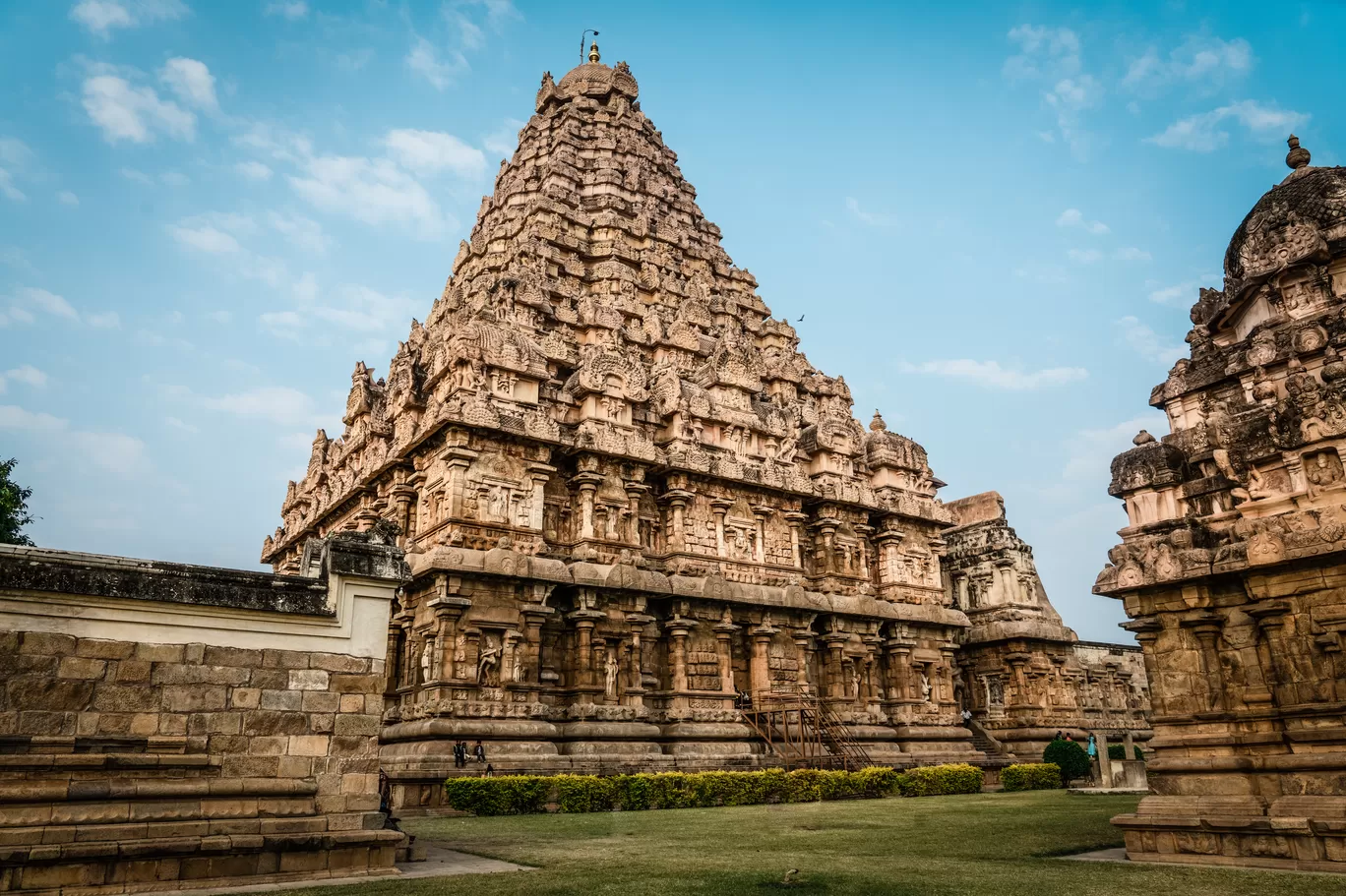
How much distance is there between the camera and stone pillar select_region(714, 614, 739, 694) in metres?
24.9

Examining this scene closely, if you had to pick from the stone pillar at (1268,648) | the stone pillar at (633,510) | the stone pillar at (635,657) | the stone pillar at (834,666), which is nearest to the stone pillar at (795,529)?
the stone pillar at (834,666)

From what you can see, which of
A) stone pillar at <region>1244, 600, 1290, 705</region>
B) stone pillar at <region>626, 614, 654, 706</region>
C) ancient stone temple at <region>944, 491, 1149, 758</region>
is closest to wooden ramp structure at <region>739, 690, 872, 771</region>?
stone pillar at <region>626, 614, 654, 706</region>

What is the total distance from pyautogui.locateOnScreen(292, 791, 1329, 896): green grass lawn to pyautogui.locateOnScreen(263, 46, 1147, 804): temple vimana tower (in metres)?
5.21

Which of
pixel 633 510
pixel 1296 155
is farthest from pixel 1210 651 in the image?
pixel 633 510

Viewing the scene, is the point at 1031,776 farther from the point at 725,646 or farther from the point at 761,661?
the point at 725,646

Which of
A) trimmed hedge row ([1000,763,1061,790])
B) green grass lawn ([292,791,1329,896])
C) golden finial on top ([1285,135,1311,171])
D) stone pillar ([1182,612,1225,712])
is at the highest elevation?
golden finial on top ([1285,135,1311,171])

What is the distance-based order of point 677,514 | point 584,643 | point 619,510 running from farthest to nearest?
point 677,514, point 619,510, point 584,643

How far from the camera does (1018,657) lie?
108ft

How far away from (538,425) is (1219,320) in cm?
1568

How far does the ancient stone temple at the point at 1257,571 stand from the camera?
8.73 metres

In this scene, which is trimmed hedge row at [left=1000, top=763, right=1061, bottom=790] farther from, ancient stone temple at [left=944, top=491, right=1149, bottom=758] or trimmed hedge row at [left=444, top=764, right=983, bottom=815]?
ancient stone temple at [left=944, top=491, right=1149, bottom=758]

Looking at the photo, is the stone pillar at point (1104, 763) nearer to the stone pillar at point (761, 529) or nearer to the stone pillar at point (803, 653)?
the stone pillar at point (803, 653)

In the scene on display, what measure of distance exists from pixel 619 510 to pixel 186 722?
1661 centimetres

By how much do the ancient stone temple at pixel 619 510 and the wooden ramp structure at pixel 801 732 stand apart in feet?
2.06
